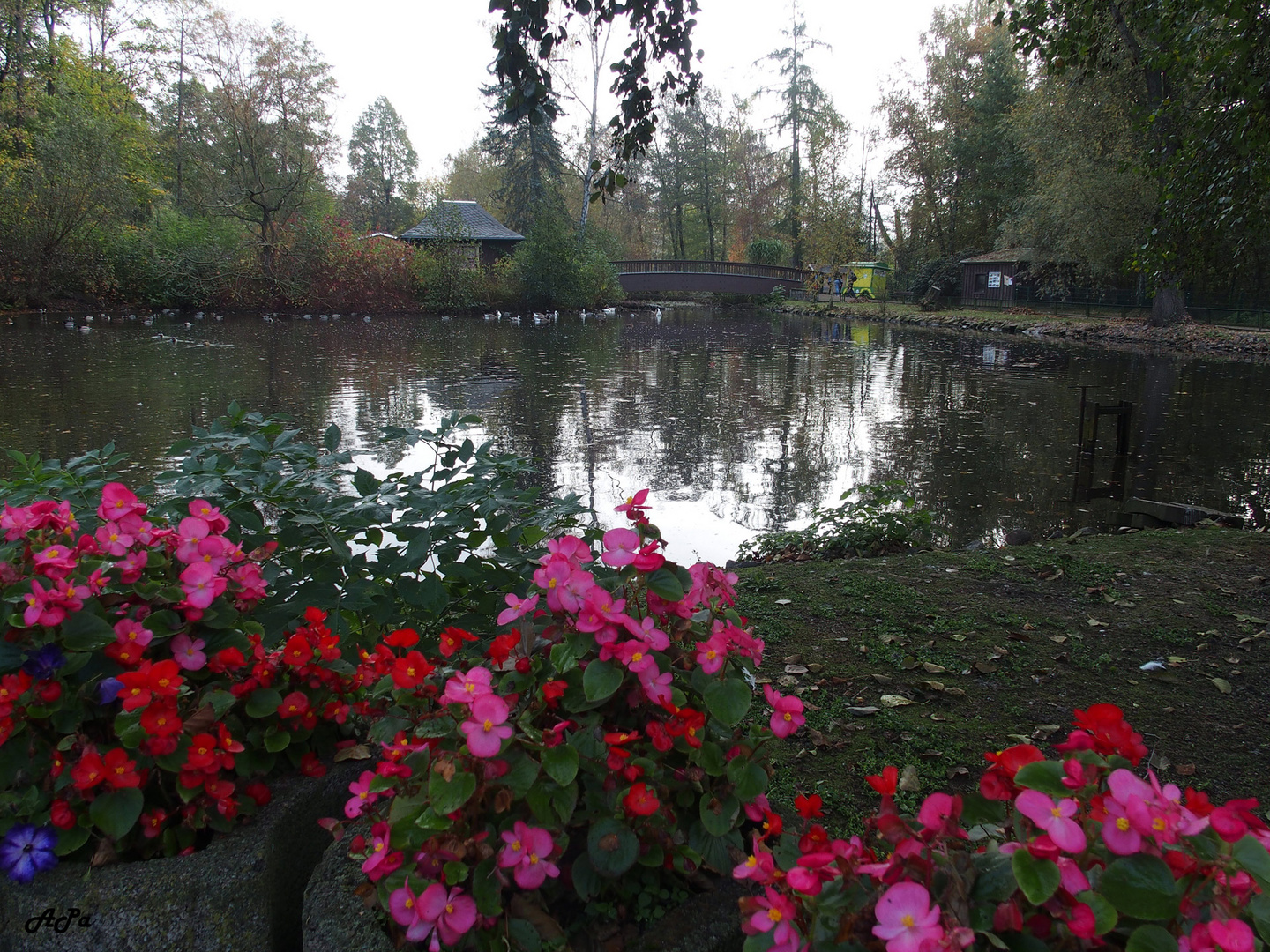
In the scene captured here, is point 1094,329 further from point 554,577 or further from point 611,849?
point 611,849

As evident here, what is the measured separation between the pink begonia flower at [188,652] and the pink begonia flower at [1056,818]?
4.44 feet

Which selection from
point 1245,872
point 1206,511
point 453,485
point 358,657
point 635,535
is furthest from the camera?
point 1206,511

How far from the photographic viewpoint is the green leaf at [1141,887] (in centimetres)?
79

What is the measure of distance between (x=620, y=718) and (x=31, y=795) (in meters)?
0.99

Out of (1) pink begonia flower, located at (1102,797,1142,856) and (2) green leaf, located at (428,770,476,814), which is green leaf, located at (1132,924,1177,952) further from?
(2) green leaf, located at (428,770,476,814)

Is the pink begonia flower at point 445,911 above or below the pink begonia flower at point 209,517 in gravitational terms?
below

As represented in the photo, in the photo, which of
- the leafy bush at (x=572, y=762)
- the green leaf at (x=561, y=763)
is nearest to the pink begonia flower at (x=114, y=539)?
the leafy bush at (x=572, y=762)

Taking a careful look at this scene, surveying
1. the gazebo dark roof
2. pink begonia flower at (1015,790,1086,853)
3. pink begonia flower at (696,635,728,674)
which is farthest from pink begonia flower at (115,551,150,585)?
the gazebo dark roof

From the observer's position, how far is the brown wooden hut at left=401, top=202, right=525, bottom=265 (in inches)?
1296

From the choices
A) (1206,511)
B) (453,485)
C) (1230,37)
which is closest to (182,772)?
(453,485)

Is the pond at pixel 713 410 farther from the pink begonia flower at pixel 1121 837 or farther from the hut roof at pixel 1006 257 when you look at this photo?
the hut roof at pixel 1006 257

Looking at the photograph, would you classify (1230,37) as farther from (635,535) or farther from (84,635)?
(84,635)

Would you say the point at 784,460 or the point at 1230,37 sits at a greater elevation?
the point at 1230,37

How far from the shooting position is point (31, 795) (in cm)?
135
